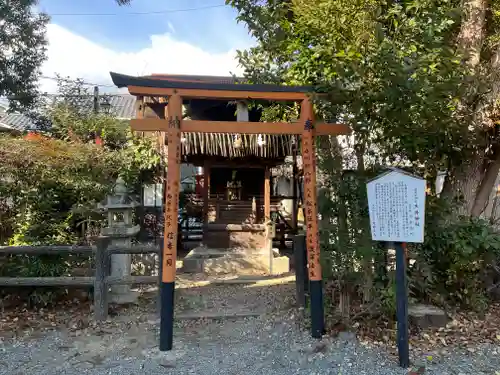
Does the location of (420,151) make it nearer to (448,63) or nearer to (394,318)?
(448,63)

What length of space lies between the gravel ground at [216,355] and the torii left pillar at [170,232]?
0.94 feet

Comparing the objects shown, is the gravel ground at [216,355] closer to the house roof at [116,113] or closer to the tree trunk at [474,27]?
the tree trunk at [474,27]

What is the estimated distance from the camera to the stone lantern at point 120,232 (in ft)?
17.2

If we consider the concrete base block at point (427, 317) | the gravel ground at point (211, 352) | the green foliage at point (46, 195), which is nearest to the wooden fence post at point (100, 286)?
Result: the gravel ground at point (211, 352)

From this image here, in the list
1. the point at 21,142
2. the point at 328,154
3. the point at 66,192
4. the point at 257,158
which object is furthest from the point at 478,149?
the point at 21,142

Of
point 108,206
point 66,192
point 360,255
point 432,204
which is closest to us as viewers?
point 360,255

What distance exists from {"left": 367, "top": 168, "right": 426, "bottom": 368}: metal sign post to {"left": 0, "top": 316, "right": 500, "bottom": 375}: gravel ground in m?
0.47

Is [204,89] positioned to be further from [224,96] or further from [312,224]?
[312,224]

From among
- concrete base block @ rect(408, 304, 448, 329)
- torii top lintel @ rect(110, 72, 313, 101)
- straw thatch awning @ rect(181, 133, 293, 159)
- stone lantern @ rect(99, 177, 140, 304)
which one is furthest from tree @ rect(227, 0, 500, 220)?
straw thatch awning @ rect(181, 133, 293, 159)

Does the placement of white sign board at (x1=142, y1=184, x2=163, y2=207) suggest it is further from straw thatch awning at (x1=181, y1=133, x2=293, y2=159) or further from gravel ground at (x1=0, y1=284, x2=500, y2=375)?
gravel ground at (x1=0, y1=284, x2=500, y2=375)

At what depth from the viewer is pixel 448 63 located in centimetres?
386

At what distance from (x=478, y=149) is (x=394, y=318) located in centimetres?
267

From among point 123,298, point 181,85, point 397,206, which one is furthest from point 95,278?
point 397,206

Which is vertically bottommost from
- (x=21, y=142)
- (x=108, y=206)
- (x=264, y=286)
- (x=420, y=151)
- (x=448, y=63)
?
(x=264, y=286)
